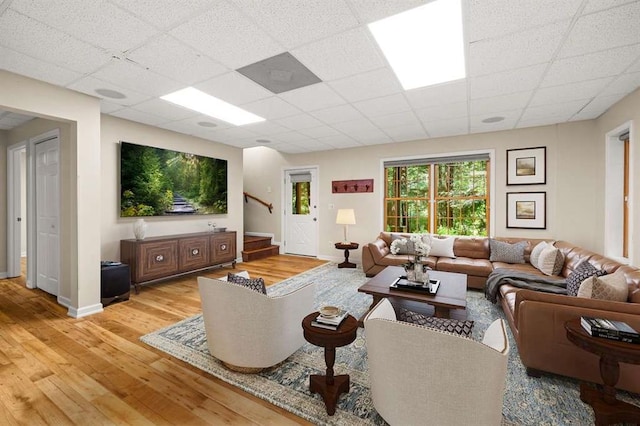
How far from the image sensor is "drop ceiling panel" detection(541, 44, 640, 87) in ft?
7.75

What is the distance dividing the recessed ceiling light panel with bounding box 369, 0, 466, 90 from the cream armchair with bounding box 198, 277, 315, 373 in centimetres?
216

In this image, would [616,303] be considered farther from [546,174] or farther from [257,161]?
[257,161]

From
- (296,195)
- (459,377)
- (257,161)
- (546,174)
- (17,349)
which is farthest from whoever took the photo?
(257,161)

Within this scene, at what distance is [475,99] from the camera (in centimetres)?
344

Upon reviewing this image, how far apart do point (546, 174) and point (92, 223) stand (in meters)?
6.72

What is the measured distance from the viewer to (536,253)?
13.6ft

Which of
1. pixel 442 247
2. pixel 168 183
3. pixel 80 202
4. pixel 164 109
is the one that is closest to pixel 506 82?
pixel 442 247

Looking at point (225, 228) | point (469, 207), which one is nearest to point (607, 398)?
point (469, 207)

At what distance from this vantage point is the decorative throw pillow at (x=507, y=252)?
4352mm

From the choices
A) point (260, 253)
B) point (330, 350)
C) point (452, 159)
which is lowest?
point (260, 253)

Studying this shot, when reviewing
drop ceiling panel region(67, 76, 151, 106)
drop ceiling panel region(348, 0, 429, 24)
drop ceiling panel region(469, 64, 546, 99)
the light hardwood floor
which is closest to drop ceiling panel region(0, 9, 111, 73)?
drop ceiling panel region(67, 76, 151, 106)

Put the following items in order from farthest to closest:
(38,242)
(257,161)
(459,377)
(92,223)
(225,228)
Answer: (257,161) < (225,228) < (38,242) < (92,223) < (459,377)

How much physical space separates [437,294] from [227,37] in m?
2.97

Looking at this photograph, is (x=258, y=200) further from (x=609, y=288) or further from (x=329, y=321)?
(x=609, y=288)
